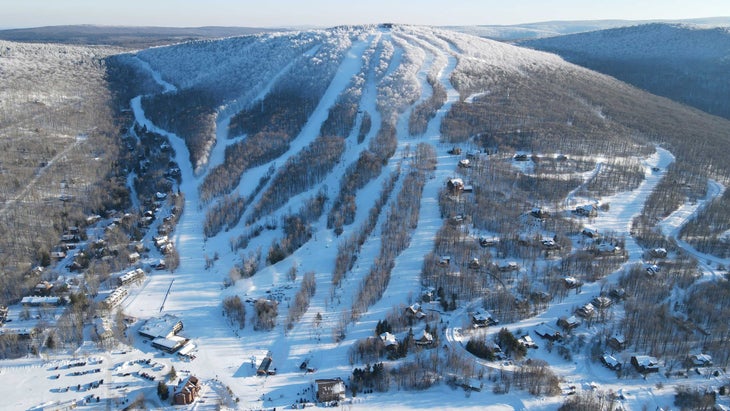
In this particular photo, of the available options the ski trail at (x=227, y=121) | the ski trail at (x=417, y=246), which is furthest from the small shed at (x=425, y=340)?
the ski trail at (x=227, y=121)

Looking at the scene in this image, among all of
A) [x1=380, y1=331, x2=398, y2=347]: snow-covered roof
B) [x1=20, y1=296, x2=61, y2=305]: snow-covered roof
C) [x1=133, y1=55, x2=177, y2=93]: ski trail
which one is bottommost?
[x1=20, y1=296, x2=61, y2=305]: snow-covered roof

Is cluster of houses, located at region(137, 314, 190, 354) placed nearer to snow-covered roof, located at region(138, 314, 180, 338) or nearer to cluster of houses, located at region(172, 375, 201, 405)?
snow-covered roof, located at region(138, 314, 180, 338)

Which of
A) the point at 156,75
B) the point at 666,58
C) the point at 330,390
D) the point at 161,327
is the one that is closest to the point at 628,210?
the point at 330,390

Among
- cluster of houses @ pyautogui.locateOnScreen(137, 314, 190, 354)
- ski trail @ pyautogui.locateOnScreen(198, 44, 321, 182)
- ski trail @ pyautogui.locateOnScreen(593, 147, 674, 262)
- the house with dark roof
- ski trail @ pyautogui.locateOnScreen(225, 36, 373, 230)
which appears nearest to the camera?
the house with dark roof

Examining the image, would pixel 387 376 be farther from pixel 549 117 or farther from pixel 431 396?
pixel 549 117

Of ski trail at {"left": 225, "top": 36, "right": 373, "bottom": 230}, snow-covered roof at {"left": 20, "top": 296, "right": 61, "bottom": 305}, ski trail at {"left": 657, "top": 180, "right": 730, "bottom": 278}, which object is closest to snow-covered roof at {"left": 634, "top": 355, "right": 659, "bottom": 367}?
ski trail at {"left": 657, "top": 180, "right": 730, "bottom": 278}

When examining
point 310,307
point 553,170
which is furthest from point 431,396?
point 553,170
